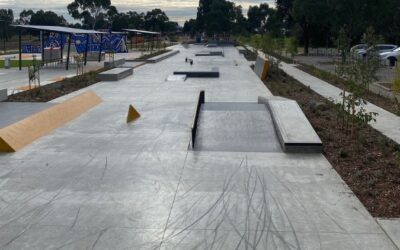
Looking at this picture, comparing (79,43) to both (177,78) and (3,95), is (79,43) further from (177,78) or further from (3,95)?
(3,95)

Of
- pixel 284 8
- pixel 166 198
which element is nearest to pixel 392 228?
pixel 166 198

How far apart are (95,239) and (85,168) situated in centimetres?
270

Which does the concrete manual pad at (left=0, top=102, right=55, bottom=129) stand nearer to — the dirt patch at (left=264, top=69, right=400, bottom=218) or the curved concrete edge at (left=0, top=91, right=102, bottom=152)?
the curved concrete edge at (left=0, top=91, right=102, bottom=152)

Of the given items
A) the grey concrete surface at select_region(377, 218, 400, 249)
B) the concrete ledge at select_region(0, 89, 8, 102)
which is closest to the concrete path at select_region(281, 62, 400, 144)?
the grey concrete surface at select_region(377, 218, 400, 249)

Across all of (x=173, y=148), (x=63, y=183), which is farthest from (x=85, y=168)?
(x=173, y=148)

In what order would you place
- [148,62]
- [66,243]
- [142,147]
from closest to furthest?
1. [66,243]
2. [142,147]
3. [148,62]

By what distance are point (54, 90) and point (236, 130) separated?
903 cm

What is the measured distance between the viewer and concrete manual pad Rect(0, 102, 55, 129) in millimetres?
10742

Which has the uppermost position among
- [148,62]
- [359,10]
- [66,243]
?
[359,10]

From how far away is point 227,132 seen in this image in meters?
9.95

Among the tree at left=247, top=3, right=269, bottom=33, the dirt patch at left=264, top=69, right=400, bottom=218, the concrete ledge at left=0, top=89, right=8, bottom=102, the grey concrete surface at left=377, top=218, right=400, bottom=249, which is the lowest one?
the grey concrete surface at left=377, top=218, right=400, bottom=249

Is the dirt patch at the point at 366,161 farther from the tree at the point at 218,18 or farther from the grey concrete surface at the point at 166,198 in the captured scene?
the tree at the point at 218,18

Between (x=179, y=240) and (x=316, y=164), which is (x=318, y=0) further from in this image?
(x=179, y=240)

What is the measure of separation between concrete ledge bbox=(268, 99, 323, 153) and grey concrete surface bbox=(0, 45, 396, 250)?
0.87 feet
